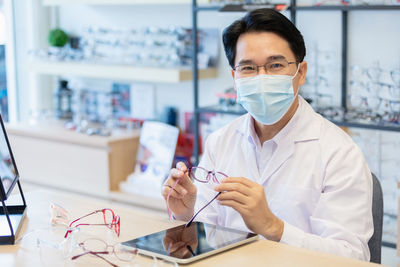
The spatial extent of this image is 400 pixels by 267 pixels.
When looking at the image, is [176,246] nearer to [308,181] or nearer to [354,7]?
[308,181]

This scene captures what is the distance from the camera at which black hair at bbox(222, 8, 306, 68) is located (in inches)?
74.9

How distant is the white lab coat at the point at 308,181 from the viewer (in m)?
1.70

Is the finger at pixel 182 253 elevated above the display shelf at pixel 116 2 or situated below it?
below

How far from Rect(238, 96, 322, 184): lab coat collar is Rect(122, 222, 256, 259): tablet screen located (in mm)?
343

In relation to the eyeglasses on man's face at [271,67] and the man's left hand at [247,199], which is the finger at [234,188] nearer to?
the man's left hand at [247,199]

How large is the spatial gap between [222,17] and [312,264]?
7.18 feet

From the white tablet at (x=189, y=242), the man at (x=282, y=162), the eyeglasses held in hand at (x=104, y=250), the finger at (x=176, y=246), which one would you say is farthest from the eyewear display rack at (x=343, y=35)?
the eyeglasses held in hand at (x=104, y=250)

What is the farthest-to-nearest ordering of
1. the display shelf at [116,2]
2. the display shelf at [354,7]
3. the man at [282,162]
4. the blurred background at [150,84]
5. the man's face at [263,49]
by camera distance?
1. the display shelf at [116,2]
2. the blurred background at [150,84]
3. the display shelf at [354,7]
4. the man's face at [263,49]
5. the man at [282,162]

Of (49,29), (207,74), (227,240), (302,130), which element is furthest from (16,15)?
(227,240)

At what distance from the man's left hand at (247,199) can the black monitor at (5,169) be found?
570 mm

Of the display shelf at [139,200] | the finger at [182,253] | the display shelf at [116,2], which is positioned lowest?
the display shelf at [139,200]

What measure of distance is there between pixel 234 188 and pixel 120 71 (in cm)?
204

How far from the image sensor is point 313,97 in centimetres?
306

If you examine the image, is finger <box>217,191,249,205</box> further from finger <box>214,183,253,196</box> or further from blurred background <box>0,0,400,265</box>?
blurred background <box>0,0,400,265</box>
